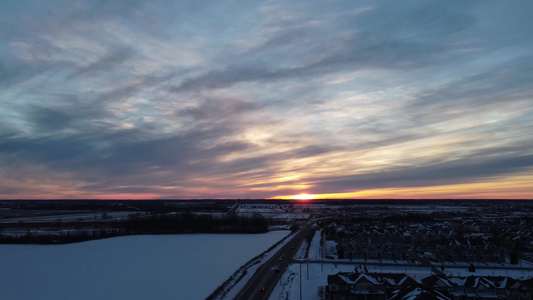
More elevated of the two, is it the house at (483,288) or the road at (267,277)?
the house at (483,288)

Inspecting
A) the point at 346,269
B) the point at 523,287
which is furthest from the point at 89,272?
the point at 523,287

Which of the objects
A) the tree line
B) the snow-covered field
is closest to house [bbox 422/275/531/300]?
the snow-covered field

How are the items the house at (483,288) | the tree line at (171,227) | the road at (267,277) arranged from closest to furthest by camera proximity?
1. the house at (483,288)
2. the road at (267,277)
3. the tree line at (171,227)

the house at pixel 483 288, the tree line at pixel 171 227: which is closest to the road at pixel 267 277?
the house at pixel 483 288

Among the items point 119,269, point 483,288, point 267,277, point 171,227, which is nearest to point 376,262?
point 267,277

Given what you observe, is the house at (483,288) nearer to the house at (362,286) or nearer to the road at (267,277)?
the house at (362,286)

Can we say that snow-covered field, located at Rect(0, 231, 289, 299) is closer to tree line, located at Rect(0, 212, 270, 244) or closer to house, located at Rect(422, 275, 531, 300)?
house, located at Rect(422, 275, 531, 300)

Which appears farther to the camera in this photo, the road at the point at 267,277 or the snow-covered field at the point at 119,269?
the snow-covered field at the point at 119,269

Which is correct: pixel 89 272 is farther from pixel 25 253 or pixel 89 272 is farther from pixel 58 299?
pixel 25 253
